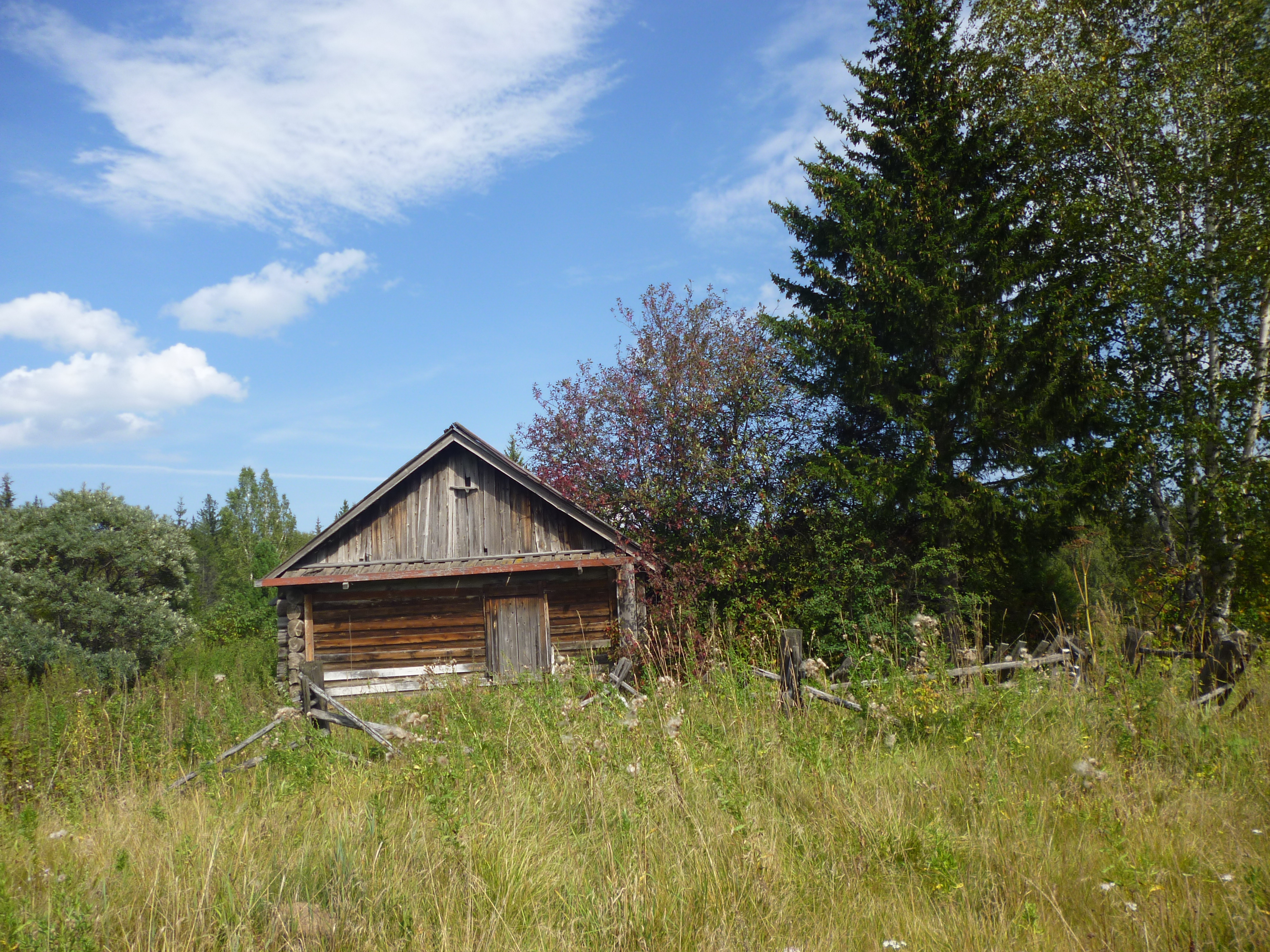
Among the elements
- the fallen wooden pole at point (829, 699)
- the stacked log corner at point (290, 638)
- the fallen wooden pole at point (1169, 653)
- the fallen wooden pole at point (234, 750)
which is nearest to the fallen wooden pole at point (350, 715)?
the fallen wooden pole at point (234, 750)

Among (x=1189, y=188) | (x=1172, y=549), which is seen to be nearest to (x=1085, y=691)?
(x=1172, y=549)

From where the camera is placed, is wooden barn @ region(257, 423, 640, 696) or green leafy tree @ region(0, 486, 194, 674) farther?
green leafy tree @ region(0, 486, 194, 674)

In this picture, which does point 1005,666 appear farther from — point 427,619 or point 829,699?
point 427,619

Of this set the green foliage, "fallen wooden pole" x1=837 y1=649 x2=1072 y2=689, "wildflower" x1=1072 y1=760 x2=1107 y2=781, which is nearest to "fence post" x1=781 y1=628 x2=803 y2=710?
"fallen wooden pole" x1=837 y1=649 x2=1072 y2=689

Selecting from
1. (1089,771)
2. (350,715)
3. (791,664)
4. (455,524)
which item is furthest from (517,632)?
(1089,771)

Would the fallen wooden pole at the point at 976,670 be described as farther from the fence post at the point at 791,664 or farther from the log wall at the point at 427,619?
the log wall at the point at 427,619

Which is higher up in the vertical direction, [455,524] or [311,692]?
[455,524]

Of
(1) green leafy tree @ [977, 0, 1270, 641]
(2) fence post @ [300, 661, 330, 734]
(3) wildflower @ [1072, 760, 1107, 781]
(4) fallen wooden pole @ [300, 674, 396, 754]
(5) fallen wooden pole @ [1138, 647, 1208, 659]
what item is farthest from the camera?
(1) green leafy tree @ [977, 0, 1270, 641]

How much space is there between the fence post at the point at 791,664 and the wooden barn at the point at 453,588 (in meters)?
8.31

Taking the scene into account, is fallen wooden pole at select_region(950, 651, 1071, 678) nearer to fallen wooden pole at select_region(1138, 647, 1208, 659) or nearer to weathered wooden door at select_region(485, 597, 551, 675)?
fallen wooden pole at select_region(1138, 647, 1208, 659)

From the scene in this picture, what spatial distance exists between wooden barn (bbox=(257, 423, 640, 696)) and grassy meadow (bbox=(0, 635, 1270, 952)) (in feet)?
29.3

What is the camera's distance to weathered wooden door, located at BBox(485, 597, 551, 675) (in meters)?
14.8

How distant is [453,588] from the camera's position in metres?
15.0

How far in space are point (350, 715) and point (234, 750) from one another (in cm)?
107
